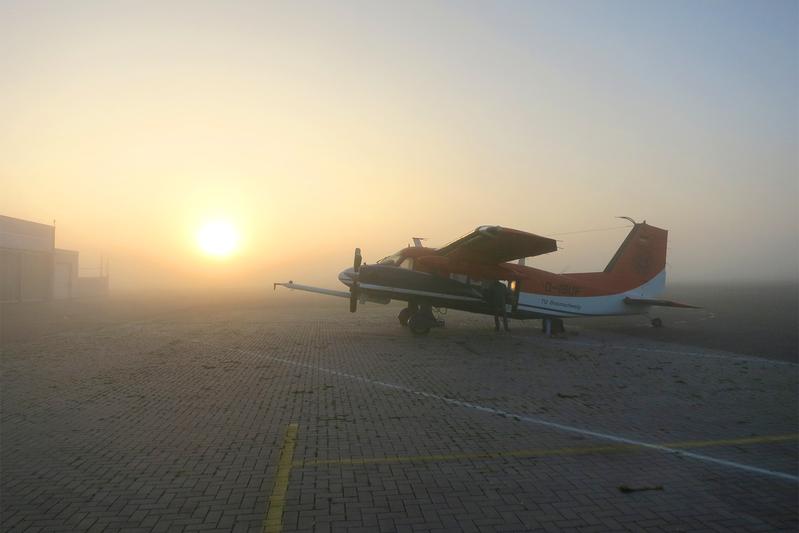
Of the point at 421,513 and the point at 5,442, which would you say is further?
the point at 5,442

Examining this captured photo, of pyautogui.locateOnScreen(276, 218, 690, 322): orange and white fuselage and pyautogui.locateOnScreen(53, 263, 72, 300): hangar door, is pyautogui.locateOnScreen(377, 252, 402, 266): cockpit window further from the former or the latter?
pyautogui.locateOnScreen(53, 263, 72, 300): hangar door

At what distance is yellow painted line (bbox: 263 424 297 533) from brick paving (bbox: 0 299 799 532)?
8 centimetres

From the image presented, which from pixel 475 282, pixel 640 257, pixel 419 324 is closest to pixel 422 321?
pixel 419 324

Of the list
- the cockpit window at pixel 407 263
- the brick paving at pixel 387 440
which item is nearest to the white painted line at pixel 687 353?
the brick paving at pixel 387 440

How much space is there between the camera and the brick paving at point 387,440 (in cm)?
502

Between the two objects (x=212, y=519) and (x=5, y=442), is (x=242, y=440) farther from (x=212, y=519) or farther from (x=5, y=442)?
(x=5, y=442)

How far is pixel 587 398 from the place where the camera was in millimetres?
10148

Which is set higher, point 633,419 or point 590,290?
point 590,290

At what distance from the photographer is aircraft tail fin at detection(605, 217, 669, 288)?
23141 millimetres

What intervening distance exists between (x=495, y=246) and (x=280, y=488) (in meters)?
14.3

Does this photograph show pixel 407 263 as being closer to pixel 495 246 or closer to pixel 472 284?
pixel 472 284

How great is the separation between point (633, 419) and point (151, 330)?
20.5m

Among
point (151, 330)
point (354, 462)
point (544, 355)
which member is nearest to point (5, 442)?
point (354, 462)

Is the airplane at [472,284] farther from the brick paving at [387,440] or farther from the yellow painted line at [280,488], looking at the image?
the yellow painted line at [280,488]
